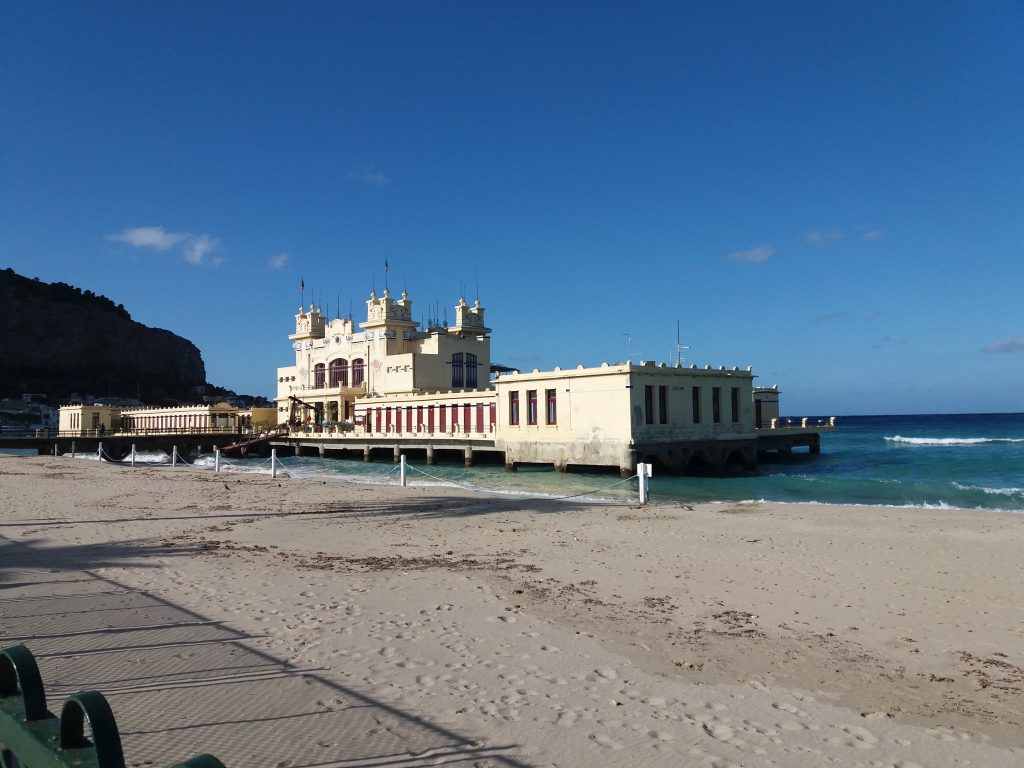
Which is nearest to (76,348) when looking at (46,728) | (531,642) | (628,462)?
(628,462)

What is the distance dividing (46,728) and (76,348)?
132 m

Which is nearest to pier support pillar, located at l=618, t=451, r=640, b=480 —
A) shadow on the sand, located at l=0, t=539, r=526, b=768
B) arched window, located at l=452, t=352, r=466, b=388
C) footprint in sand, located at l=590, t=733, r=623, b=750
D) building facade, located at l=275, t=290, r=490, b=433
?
building facade, located at l=275, t=290, r=490, b=433

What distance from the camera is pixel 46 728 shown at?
1.89 meters

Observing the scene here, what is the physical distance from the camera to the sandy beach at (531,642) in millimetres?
5250

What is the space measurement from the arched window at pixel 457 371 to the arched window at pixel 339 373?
33.1 feet

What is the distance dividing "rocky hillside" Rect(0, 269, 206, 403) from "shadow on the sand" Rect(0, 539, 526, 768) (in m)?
114

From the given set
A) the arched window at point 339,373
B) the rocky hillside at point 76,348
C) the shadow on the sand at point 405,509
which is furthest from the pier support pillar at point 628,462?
the rocky hillside at point 76,348

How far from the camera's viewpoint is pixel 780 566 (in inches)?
471

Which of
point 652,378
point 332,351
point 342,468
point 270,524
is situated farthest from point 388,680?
point 332,351

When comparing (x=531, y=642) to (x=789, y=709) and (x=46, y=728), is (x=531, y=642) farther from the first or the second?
(x=46, y=728)

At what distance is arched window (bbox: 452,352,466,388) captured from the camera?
56.9 m

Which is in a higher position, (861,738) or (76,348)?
(76,348)

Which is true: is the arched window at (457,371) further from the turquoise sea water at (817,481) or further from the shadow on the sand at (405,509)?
the shadow on the sand at (405,509)

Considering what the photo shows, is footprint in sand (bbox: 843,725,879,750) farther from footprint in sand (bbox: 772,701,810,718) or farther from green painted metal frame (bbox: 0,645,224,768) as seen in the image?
green painted metal frame (bbox: 0,645,224,768)
